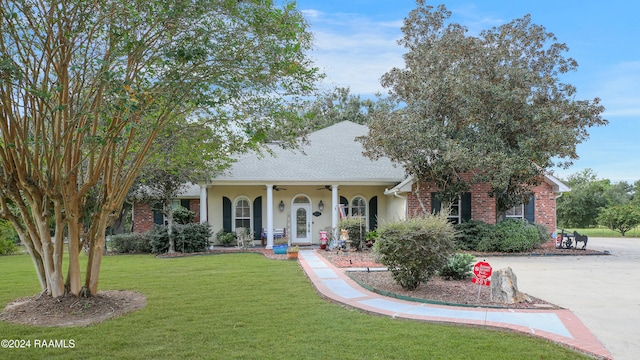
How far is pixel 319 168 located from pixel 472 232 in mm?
6678

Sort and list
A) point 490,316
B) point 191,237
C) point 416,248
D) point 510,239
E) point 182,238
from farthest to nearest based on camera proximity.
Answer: point 191,237
point 182,238
point 510,239
point 416,248
point 490,316

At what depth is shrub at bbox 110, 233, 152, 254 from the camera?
1702cm

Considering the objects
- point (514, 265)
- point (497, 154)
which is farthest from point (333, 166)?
point (514, 265)

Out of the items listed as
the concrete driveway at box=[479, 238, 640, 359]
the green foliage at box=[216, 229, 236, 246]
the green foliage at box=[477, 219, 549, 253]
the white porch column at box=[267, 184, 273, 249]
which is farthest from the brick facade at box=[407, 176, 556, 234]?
the green foliage at box=[216, 229, 236, 246]

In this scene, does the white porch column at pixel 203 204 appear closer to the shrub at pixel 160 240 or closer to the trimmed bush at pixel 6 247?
the shrub at pixel 160 240

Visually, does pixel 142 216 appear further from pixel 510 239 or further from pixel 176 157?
pixel 510 239

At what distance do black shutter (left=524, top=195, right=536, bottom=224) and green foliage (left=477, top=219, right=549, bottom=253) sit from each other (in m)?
1.60

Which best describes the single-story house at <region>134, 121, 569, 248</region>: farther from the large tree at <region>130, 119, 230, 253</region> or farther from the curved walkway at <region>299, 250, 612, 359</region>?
the curved walkway at <region>299, 250, 612, 359</region>

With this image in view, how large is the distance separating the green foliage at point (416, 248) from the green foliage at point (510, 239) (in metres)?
8.45

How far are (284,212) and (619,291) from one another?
12943 mm

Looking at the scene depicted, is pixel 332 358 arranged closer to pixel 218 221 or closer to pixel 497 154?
pixel 497 154

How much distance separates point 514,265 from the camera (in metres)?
12.8

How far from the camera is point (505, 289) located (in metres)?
7.54

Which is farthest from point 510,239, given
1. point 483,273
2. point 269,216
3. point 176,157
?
point 176,157
